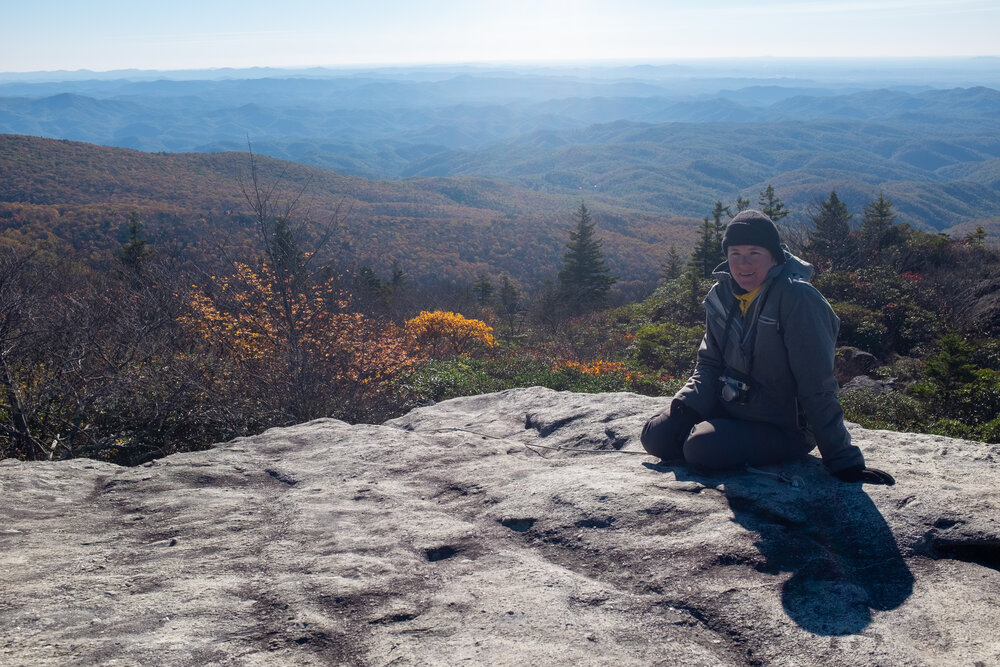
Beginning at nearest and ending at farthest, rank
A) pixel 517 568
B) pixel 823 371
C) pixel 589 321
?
pixel 517 568 < pixel 823 371 < pixel 589 321

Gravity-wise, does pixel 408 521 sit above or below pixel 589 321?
above

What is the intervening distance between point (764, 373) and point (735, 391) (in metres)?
0.19

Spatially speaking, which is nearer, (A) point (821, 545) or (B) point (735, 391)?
(A) point (821, 545)

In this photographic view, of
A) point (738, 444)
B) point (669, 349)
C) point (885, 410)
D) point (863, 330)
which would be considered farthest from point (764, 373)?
point (863, 330)

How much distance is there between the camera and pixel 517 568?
2.71 meters

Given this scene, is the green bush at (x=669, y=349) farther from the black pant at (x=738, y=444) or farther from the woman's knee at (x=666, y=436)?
the black pant at (x=738, y=444)

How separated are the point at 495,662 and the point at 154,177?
93.8m

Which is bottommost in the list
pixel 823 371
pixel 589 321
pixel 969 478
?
pixel 589 321

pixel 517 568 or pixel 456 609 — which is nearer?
pixel 456 609

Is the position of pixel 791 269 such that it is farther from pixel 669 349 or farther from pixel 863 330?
pixel 863 330

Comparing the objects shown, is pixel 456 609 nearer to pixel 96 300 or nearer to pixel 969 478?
pixel 969 478

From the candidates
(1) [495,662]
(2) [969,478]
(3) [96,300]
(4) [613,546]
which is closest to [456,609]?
(1) [495,662]

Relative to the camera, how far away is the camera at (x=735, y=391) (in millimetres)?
3342

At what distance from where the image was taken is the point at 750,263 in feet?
10.6
